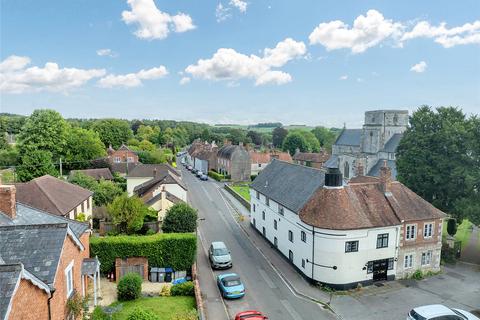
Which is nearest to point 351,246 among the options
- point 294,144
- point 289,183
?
point 289,183

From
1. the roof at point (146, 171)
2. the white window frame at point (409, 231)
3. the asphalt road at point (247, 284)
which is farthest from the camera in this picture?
the roof at point (146, 171)

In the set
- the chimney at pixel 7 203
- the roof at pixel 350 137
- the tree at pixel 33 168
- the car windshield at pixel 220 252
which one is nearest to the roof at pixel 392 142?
the roof at pixel 350 137

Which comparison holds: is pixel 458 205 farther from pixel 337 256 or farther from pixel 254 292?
pixel 254 292

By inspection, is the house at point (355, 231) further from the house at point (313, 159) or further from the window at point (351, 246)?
the house at point (313, 159)

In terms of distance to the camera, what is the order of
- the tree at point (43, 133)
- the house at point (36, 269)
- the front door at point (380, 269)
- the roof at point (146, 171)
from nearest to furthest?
the house at point (36, 269) → the front door at point (380, 269) → the roof at point (146, 171) → the tree at point (43, 133)

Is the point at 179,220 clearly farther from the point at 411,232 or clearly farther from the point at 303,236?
the point at 411,232

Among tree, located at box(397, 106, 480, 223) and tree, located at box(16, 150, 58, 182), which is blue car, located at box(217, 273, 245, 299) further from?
tree, located at box(16, 150, 58, 182)
